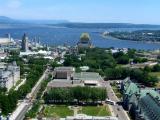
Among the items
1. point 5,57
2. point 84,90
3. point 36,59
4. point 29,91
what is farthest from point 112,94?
point 5,57

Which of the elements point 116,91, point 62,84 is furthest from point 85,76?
point 62,84

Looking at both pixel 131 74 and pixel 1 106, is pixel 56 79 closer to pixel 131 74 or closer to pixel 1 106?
pixel 131 74

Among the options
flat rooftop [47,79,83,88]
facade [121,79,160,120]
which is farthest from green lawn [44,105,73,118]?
flat rooftop [47,79,83,88]

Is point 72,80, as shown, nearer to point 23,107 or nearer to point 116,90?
point 116,90

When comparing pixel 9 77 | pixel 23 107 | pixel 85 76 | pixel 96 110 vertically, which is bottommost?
pixel 23 107

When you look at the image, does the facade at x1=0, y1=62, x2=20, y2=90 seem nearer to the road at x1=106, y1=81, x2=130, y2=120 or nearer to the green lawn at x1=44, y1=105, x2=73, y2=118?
the green lawn at x1=44, y1=105, x2=73, y2=118
